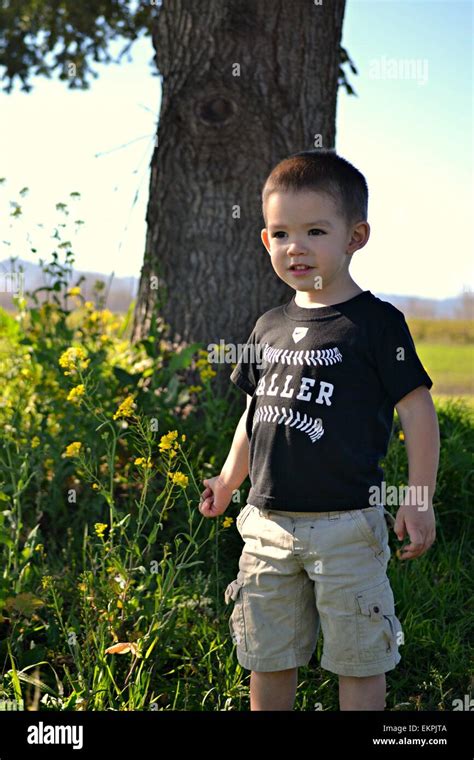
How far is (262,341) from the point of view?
260 centimetres

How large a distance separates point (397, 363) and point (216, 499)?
75cm

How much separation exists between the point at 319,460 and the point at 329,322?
40 centimetres

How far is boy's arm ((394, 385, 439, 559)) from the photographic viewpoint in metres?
2.30

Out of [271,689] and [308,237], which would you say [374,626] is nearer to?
[271,689]

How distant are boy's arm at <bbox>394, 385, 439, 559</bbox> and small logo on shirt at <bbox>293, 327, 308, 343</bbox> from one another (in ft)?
1.13

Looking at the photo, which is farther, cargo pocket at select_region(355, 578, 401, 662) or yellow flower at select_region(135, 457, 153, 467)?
yellow flower at select_region(135, 457, 153, 467)

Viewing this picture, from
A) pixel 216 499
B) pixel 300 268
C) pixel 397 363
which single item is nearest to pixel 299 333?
pixel 300 268

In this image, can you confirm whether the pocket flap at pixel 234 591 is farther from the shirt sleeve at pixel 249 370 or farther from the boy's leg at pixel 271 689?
the shirt sleeve at pixel 249 370

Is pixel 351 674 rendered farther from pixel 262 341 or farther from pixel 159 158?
pixel 159 158

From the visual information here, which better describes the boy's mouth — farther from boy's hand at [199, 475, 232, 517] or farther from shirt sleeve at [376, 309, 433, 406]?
boy's hand at [199, 475, 232, 517]

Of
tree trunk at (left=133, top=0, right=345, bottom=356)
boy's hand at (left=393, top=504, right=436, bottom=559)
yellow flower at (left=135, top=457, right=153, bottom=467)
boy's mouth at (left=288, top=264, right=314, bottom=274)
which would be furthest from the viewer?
tree trunk at (left=133, top=0, right=345, bottom=356)

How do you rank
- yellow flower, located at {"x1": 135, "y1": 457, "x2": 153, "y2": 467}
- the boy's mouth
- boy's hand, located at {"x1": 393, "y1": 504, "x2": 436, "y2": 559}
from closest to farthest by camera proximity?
boy's hand, located at {"x1": 393, "y1": 504, "x2": 436, "y2": 559}, the boy's mouth, yellow flower, located at {"x1": 135, "y1": 457, "x2": 153, "y2": 467}

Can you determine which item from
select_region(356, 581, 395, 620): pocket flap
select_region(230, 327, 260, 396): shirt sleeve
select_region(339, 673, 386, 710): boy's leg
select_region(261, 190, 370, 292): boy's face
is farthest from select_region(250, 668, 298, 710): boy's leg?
select_region(261, 190, 370, 292): boy's face

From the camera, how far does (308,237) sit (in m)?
2.39
